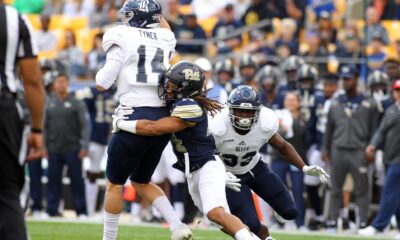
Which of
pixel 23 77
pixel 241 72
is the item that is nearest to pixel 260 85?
pixel 241 72

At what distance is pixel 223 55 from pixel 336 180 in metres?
3.86

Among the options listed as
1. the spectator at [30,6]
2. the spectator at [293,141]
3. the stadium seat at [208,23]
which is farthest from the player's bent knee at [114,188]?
the spectator at [30,6]

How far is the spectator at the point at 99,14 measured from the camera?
19250mm

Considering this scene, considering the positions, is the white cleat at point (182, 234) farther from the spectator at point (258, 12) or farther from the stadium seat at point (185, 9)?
the stadium seat at point (185, 9)

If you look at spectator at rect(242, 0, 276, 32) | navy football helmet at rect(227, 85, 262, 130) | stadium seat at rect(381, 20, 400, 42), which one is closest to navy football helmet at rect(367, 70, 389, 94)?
stadium seat at rect(381, 20, 400, 42)

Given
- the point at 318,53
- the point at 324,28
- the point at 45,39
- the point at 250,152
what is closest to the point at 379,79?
the point at 318,53

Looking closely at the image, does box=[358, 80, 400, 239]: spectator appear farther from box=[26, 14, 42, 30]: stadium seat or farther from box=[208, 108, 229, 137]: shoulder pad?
box=[26, 14, 42, 30]: stadium seat

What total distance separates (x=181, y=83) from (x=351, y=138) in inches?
237

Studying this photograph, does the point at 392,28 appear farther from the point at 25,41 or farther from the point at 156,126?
the point at 25,41

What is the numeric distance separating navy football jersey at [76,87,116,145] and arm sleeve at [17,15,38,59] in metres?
9.16

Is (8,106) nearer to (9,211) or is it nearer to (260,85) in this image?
(9,211)

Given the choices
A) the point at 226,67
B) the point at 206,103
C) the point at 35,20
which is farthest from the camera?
the point at 35,20

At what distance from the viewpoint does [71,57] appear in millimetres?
17953

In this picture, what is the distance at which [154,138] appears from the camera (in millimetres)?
7965
